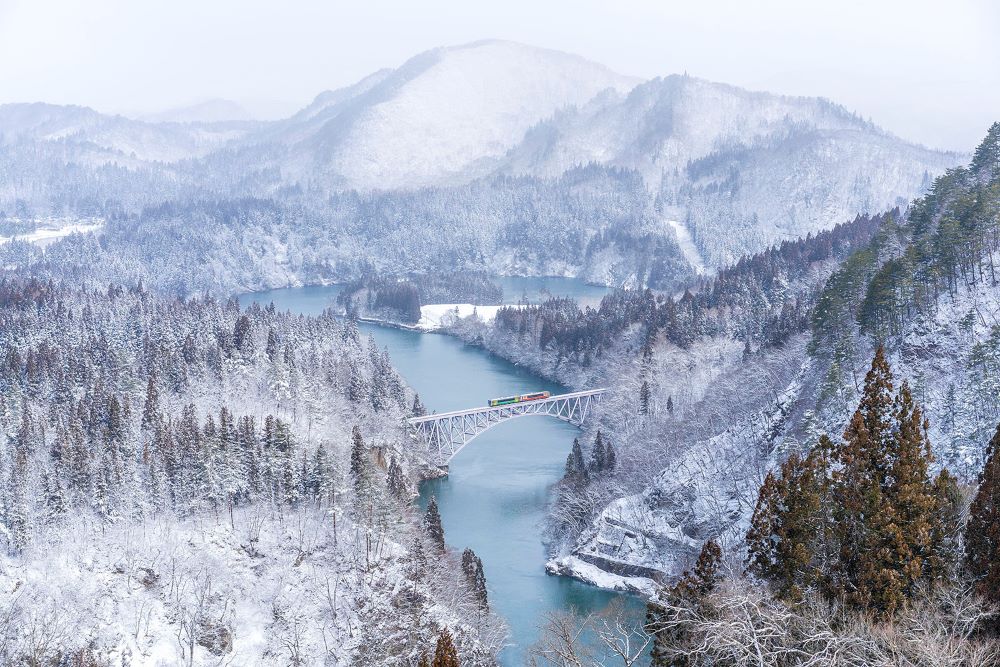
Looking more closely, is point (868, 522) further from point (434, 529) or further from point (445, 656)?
point (434, 529)

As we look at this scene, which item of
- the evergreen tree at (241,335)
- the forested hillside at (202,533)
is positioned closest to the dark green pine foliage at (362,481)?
the forested hillside at (202,533)

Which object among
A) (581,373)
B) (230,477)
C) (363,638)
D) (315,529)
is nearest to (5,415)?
(230,477)

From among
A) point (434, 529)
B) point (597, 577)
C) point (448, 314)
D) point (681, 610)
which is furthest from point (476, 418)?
point (448, 314)

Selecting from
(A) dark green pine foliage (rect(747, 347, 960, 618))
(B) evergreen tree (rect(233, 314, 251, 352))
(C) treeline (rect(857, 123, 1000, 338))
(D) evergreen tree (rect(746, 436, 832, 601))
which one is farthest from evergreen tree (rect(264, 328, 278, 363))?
(A) dark green pine foliage (rect(747, 347, 960, 618))

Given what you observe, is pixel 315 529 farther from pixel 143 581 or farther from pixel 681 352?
pixel 681 352

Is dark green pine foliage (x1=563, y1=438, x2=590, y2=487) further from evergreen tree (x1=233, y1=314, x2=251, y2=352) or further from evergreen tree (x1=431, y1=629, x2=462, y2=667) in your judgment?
evergreen tree (x1=431, y1=629, x2=462, y2=667)

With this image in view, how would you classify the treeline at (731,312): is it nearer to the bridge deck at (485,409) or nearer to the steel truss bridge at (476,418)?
the bridge deck at (485,409)

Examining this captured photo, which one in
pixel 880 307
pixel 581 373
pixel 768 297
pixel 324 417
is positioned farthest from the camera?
pixel 581 373
